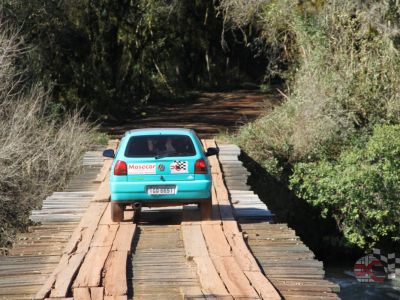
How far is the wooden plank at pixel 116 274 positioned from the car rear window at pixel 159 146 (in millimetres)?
2662

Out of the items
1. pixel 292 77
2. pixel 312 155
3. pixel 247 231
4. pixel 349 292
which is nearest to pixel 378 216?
pixel 349 292

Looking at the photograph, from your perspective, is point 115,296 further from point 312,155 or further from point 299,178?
point 312,155

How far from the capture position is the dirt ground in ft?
102

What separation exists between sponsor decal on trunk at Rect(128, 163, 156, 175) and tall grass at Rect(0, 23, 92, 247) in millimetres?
5065

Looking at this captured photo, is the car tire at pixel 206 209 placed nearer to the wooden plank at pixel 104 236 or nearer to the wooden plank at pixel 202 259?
the wooden plank at pixel 202 259

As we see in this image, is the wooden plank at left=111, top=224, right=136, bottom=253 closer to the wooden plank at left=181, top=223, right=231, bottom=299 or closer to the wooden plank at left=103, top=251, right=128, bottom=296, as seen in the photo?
the wooden plank at left=103, top=251, right=128, bottom=296

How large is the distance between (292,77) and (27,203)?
10957 millimetres

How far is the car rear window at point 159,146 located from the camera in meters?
15.5

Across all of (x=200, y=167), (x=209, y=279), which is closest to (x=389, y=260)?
(x=200, y=167)

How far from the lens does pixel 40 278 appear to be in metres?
11.8

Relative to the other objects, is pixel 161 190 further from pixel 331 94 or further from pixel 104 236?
pixel 331 94

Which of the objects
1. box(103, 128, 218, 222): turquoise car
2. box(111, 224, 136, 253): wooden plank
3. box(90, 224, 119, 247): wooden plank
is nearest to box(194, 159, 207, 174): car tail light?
box(103, 128, 218, 222): turquoise car

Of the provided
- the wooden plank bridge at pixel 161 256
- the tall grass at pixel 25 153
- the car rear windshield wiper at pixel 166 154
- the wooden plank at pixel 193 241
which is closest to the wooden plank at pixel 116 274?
the wooden plank bridge at pixel 161 256

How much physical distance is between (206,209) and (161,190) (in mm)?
Result: 859
